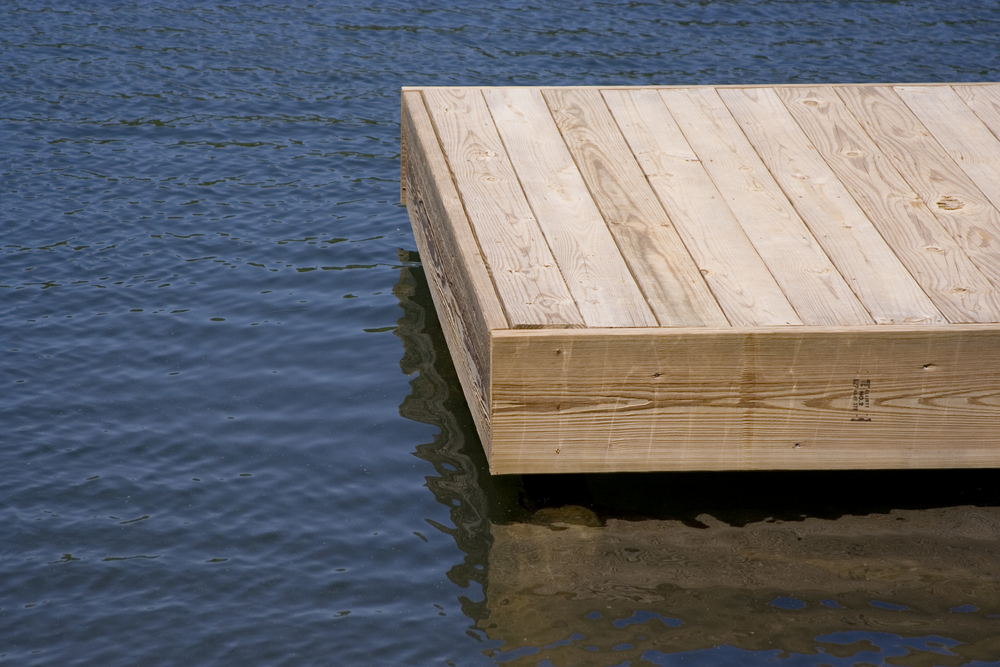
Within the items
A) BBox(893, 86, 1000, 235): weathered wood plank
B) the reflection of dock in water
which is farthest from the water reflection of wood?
BBox(893, 86, 1000, 235): weathered wood plank

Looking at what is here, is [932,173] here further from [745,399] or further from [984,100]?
[745,399]

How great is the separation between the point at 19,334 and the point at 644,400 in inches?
138

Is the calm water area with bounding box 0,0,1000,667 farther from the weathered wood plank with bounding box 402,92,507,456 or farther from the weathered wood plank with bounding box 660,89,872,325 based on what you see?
the weathered wood plank with bounding box 660,89,872,325

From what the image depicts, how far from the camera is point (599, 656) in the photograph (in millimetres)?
3510

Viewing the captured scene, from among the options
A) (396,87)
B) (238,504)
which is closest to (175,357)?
(238,504)

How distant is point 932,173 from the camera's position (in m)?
4.61

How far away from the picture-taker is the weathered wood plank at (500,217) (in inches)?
142

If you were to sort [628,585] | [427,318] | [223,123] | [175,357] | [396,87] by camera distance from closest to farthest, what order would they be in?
[628,585]
[175,357]
[427,318]
[223,123]
[396,87]

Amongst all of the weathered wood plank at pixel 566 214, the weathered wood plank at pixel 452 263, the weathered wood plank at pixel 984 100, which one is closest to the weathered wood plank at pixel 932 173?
the weathered wood plank at pixel 984 100

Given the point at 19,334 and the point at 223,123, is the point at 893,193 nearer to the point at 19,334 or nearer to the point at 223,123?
the point at 19,334

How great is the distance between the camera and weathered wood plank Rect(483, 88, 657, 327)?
11.9 ft

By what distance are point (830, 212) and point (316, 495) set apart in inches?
92.5

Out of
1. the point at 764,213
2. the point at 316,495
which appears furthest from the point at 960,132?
the point at 316,495

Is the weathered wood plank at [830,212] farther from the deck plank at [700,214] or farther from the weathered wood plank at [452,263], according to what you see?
the weathered wood plank at [452,263]
